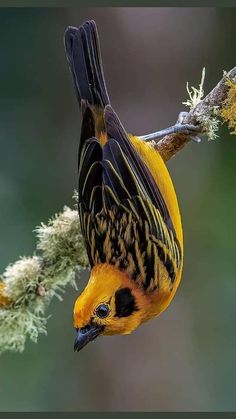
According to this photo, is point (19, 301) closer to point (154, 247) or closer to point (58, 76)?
point (154, 247)

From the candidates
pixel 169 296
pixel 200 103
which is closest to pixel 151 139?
pixel 200 103

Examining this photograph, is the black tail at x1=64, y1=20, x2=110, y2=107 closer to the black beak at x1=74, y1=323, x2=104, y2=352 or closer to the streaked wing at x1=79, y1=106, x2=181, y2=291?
the streaked wing at x1=79, y1=106, x2=181, y2=291

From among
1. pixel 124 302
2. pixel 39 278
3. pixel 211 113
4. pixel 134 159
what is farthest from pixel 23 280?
pixel 211 113

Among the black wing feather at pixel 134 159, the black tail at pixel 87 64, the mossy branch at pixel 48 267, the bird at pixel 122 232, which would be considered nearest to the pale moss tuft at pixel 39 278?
the mossy branch at pixel 48 267

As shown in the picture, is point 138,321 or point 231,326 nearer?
→ point 138,321

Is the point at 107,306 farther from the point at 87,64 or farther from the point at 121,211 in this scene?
the point at 87,64

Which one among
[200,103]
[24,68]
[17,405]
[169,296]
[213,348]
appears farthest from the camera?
[24,68]
